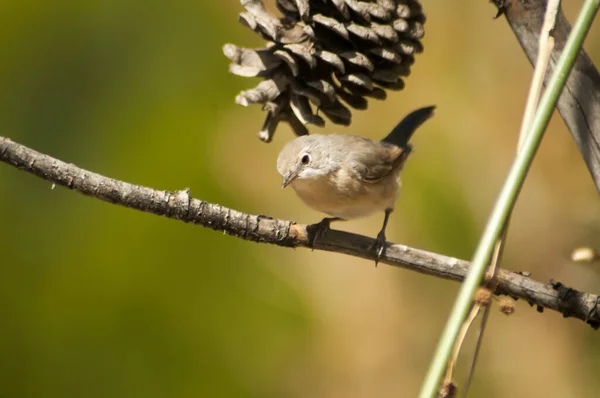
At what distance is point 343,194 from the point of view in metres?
0.91

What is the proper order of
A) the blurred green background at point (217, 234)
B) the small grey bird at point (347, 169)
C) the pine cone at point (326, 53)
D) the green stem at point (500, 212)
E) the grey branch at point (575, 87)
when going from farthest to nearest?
the blurred green background at point (217, 234), the small grey bird at point (347, 169), the pine cone at point (326, 53), the grey branch at point (575, 87), the green stem at point (500, 212)

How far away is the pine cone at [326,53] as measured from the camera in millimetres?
621

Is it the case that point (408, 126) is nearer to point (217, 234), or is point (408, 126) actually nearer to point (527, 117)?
point (217, 234)

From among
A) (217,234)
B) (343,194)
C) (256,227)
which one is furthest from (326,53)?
(217,234)

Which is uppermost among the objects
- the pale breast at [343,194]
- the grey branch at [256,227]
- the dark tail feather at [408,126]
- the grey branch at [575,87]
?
the dark tail feather at [408,126]

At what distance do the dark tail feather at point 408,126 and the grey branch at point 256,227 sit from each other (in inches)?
12.0

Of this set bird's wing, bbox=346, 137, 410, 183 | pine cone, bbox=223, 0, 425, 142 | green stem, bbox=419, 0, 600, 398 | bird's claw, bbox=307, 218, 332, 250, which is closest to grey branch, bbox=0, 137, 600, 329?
bird's claw, bbox=307, 218, 332, 250

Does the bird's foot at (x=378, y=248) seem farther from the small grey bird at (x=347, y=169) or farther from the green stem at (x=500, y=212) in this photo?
the green stem at (x=500, y=212)

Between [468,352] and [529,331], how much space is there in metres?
0.11

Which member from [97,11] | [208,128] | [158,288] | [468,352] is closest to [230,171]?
[208,128]

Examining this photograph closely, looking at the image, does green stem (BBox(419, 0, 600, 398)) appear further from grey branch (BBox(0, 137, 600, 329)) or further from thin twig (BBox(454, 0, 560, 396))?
grey branch (BBox(0, 137, 600, 329))

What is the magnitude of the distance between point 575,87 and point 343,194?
1.42 ft

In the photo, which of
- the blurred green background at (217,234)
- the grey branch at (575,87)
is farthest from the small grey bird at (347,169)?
the grey branch at (575,87)

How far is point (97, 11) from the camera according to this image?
115cm
